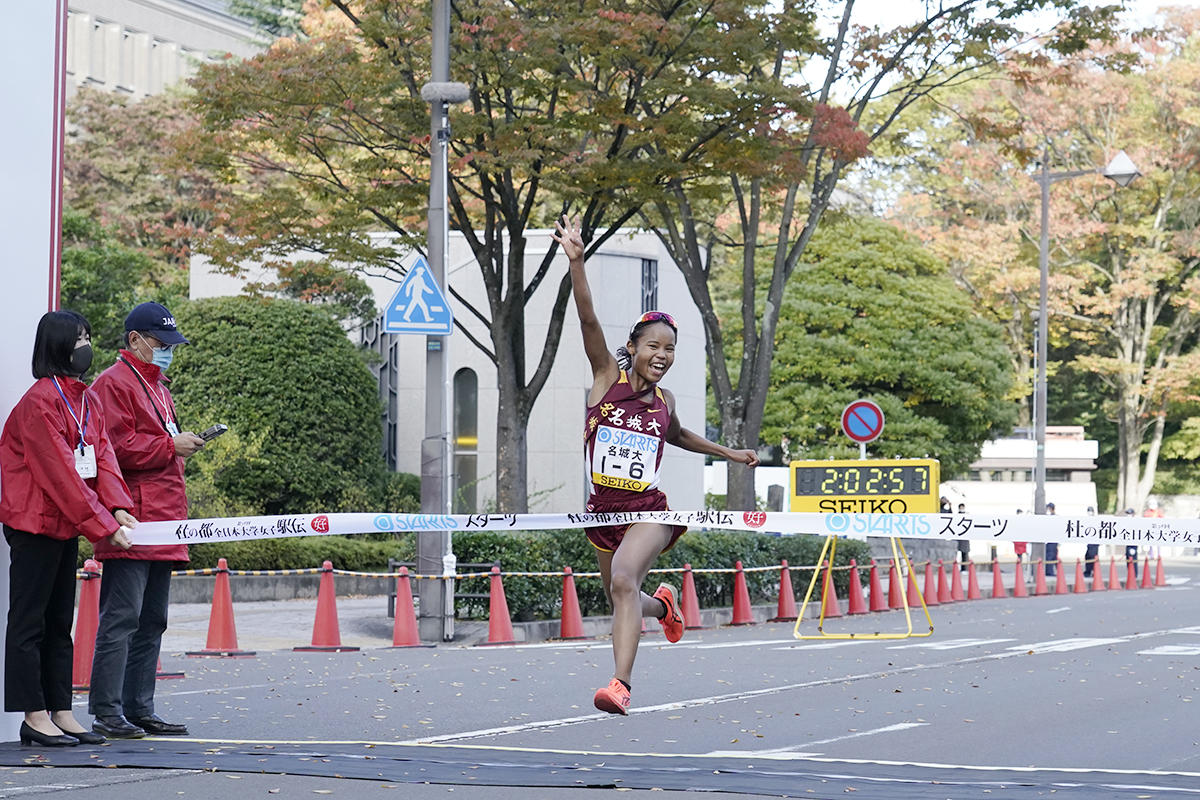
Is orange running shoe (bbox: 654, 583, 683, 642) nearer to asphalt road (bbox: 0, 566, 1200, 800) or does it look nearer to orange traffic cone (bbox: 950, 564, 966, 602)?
asphalt road (bbox: 0, 566, 1200, 800)

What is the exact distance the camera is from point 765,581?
23.2 m

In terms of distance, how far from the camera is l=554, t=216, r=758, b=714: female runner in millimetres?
7867

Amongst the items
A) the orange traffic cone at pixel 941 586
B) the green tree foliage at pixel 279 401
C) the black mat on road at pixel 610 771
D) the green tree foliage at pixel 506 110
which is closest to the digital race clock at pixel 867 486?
the green tree foliage at pixel 506 110

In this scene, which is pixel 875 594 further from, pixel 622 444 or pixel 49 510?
pixel 49 510

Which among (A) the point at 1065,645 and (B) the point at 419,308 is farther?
(A) the point at 1065,645

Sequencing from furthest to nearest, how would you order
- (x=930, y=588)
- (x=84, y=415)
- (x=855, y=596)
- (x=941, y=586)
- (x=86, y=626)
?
(x=941, y=586)
(x=930, y=588)
(x=855, y=596)
(x=86, y=626)
(x=84, y=415)

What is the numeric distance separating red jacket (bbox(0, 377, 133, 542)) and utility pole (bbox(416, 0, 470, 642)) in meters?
9.03

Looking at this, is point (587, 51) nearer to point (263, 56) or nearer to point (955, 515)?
point (263, 56)

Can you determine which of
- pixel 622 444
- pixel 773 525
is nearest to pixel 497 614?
pixel 773 525

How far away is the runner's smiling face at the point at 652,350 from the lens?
8.02 meters

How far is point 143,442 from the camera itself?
328 inches

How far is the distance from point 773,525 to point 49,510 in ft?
12.7

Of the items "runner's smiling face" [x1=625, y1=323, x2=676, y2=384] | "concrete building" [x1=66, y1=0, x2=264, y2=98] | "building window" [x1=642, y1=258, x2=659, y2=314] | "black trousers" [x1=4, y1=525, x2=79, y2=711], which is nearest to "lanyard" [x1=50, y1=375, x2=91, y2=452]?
"black trousers" [x1=4, y1=525, x2=79, y2=711]

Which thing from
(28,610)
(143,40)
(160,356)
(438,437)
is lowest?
(28,610)
